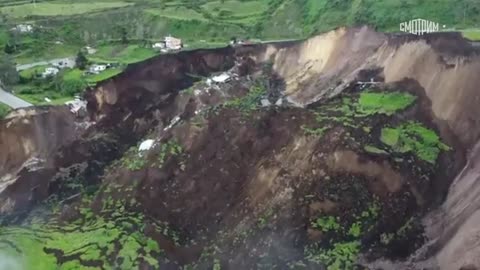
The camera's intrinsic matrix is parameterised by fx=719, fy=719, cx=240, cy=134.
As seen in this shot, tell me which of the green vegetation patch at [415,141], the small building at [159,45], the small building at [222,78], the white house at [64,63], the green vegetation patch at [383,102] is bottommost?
the white house at [64,63]

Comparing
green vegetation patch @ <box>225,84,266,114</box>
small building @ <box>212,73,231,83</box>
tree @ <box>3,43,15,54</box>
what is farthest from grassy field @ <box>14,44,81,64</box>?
green vegetation patch @ <box>225,84,266,114</box>

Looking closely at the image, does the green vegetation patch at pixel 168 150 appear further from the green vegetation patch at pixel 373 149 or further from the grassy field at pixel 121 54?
the grassy field at pixel 121 54

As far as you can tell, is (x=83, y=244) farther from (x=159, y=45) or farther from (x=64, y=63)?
(x=159, y=45)

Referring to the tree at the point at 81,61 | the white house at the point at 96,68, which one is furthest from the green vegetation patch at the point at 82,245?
the tree at the point at 81,61

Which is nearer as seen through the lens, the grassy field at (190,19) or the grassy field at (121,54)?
the grassy field at (121,54)

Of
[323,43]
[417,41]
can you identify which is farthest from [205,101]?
[417,41]

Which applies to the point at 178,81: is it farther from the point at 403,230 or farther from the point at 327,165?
the point at 403,230

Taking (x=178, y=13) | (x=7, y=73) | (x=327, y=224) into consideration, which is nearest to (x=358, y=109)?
(x=327, y=224)
